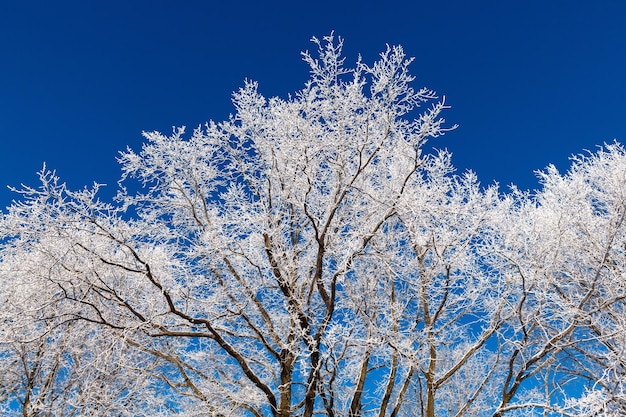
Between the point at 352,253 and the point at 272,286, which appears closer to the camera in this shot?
the point at 352,253

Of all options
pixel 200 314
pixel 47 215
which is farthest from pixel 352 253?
pixel 47 215

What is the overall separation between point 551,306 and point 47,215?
9.59 metres

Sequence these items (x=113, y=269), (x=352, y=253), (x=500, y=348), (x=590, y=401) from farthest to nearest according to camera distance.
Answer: (x=113, y=269)
(x=500, y=348)
(x=352, y=253)
(x=590, y=401)

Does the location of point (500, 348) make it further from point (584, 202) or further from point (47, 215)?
point (47, 215)

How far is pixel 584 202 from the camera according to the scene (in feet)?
37.0

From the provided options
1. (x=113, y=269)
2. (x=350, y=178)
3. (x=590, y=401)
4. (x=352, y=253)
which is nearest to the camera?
(x=590, y=401)

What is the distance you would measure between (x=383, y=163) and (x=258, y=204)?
2.75 m

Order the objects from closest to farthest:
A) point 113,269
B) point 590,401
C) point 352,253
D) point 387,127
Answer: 1. point 590,401
2. point 352,253
3. point 387,127
4. point 113,269

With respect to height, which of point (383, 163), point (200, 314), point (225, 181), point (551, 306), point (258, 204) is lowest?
point (200, 314)

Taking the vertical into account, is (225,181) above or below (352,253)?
above

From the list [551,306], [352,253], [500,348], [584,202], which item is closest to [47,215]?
[352,253]

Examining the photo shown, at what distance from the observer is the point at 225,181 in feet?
33.3

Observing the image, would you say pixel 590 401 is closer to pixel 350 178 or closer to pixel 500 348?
pixel 500 348

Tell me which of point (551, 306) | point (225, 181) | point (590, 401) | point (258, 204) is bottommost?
point (590, 401)
